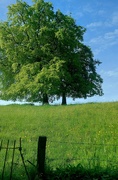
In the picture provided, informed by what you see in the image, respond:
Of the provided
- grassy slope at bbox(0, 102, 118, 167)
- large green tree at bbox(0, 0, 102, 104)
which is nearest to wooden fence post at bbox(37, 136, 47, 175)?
grassy slope at bbox(0, 102, 118, 167)

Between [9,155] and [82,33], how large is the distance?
27542 millimetres

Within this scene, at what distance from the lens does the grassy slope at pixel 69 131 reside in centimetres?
1171

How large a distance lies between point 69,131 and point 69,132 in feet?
0.50

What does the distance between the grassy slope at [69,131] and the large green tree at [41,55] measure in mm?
9840

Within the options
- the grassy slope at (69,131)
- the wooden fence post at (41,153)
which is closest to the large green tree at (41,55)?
the grassy slope at (69,131)

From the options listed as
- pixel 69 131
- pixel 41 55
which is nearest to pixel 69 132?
pixel 69 131

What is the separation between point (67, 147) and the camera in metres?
13.0

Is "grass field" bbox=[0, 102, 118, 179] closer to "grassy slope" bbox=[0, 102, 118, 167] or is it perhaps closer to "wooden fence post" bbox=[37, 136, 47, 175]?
"grassy slope" bbox=[0, 102, 118, 167]

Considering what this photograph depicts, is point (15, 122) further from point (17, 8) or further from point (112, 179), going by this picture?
point (17, 8)

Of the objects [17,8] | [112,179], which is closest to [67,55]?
[17,8]

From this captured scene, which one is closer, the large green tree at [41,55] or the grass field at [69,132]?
the grass field at [69,132]

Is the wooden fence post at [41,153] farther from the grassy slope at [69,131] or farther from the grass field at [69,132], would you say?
the grassy slope at [69,131]

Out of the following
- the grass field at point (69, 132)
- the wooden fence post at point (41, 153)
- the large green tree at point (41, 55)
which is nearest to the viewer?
the wooden fence post at point (41, 153)

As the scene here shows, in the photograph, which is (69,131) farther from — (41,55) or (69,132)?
(41,55)
